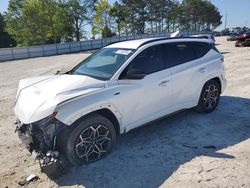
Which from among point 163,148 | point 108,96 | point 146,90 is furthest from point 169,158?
point 108,96

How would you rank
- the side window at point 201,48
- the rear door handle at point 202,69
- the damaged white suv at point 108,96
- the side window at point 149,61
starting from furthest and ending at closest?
the side window at point 201,48 < the rear door handle at point 202,69 < the side window at point 149,61 < the damaged white suv at point 108,96

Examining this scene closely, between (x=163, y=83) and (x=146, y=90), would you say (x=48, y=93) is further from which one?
(x=163, y=83)

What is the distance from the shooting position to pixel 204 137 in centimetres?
465

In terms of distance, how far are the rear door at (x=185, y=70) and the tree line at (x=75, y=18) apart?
4166 centimetres

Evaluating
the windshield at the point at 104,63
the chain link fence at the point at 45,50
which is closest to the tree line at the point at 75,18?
the chain link fence at the point at 45,50

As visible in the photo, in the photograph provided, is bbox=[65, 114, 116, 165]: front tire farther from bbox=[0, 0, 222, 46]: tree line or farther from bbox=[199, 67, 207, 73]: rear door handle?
bbox=[0, 0, 222, 46]: tree line

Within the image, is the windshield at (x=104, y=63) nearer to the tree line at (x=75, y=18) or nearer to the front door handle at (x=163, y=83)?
the front door handle at (x=163, y=83)

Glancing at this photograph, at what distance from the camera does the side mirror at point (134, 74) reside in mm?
4207

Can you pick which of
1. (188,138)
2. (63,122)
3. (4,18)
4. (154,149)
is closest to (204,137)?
(188,138)

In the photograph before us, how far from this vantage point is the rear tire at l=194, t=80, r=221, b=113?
5619mm

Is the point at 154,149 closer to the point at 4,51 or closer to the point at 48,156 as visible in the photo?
the point at 48,156

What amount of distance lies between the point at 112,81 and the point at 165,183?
65.5 inches

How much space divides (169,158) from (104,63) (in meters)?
1.97

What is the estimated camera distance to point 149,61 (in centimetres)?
468
